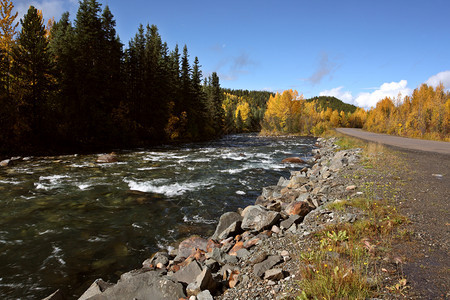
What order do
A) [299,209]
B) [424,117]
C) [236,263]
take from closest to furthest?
1. [236,263]
2. [299,209]
3. [424,117]

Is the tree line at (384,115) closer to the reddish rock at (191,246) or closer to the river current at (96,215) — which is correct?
the river current at (96,215)

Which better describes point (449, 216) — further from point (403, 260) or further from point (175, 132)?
point (175, 132)

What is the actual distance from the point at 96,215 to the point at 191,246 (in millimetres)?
4624

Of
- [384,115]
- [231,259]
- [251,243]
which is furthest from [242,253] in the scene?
[384,115]

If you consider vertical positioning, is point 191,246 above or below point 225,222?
below

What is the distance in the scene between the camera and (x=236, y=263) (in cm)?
450

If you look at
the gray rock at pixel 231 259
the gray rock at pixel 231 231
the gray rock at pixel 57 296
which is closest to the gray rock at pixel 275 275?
the gray rock at pixel 231 259

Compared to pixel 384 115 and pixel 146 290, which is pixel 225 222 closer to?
pixel 146 290

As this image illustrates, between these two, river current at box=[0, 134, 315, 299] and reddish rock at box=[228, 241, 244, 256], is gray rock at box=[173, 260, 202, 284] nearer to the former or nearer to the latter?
reddish rock at box=[228, 241, 244, 256]

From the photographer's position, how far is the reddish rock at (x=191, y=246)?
233 inches

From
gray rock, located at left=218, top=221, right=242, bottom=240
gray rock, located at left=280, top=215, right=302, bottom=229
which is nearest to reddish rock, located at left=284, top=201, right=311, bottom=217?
gray rock, located at left=280, top=215, right=302, bottom=229

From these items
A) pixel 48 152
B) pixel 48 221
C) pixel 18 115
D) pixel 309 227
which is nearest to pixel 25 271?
pixel 48 221

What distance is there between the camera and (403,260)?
3420 millimetres

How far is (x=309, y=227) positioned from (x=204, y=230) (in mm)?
3756
